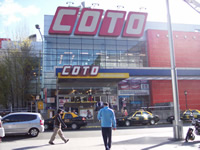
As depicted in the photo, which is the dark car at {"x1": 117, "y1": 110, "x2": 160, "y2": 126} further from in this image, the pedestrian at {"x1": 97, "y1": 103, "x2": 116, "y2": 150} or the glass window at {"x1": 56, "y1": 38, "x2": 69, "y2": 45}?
the glass window at {"x1": 56, "y1": 38, "x2": 69, "y2": 45}

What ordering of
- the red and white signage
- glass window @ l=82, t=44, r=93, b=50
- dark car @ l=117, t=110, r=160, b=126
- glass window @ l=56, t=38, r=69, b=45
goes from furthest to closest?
glass window @ l=82, t=44, r=93, b=50, glass window @ l=56, t=38, r=69, b=45, the red and white signage, dark car @ l=117, t=110, r=160, b=126

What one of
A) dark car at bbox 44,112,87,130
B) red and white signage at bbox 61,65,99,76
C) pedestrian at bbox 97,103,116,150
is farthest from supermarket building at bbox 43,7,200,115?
pedestrian at bbox 97,103,116,150

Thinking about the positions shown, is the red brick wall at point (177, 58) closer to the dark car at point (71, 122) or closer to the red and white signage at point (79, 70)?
the red and white signage at point (79, 70)

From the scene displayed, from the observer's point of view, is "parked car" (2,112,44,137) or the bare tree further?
the bare tree

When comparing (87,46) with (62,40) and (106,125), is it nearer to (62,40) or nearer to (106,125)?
(62,40)

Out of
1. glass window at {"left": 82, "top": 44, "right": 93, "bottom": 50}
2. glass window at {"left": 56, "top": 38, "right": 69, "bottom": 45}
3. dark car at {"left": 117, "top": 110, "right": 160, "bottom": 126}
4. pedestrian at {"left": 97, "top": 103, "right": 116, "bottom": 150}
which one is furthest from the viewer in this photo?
glass window at {"left": 82, "top": 44, "right": 93, "bottom": 50}

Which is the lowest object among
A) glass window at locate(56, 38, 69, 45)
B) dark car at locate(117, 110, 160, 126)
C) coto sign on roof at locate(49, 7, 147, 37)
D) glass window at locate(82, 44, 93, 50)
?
dark car at locate(117, 110, 160, 126)

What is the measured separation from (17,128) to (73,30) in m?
22.9

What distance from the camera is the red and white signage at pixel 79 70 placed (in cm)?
2562

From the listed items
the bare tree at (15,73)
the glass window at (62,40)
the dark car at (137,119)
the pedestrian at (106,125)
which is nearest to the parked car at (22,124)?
the pedestrian at (106,125)

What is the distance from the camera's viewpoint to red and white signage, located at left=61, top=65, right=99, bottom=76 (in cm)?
2562

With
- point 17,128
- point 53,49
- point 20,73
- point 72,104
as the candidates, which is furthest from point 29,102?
point 17,128

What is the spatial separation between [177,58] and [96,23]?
14.1 metres

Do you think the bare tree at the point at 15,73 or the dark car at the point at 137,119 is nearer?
the dark car at the point at 137,119
